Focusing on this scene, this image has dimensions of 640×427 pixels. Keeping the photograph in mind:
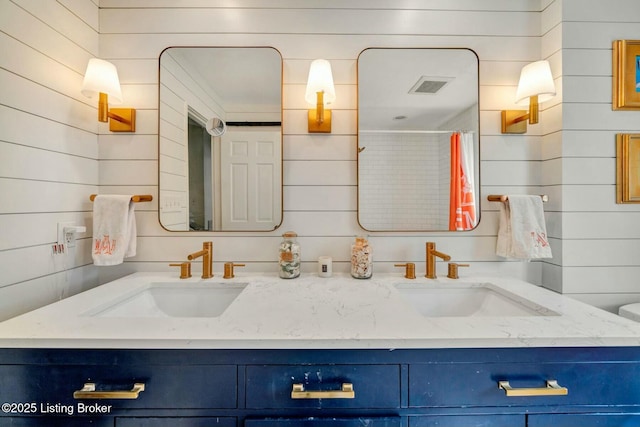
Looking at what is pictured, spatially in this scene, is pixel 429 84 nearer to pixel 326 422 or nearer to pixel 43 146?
pixel 326 422

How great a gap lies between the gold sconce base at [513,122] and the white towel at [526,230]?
1.06 ft

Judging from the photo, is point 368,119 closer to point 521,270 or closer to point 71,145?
point 521,270

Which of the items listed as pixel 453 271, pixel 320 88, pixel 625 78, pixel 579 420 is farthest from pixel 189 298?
pixel 625 78

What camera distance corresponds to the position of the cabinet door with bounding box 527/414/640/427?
0.74 metres

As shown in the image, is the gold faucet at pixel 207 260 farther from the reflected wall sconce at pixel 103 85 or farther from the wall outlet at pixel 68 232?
the reflected wall sconce at pixel 103 85

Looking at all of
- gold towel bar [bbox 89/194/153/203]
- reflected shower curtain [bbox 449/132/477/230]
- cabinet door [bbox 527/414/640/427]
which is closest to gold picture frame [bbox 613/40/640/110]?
reflected shower curtain [bbox 449/132/477/230]

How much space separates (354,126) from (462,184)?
1.90 feet

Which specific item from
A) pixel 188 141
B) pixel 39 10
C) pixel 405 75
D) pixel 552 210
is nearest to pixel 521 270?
pixel 552 210

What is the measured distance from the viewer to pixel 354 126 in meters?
1.35

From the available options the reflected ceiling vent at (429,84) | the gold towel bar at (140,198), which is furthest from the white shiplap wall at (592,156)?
the gold towel bar at (140,198)

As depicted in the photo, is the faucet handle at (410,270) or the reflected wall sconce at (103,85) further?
the faucet handle at (410,270)

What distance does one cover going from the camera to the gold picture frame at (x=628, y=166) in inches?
48.6

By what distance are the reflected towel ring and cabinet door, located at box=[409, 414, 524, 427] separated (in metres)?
1.30

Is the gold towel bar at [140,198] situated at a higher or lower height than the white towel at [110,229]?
higher
